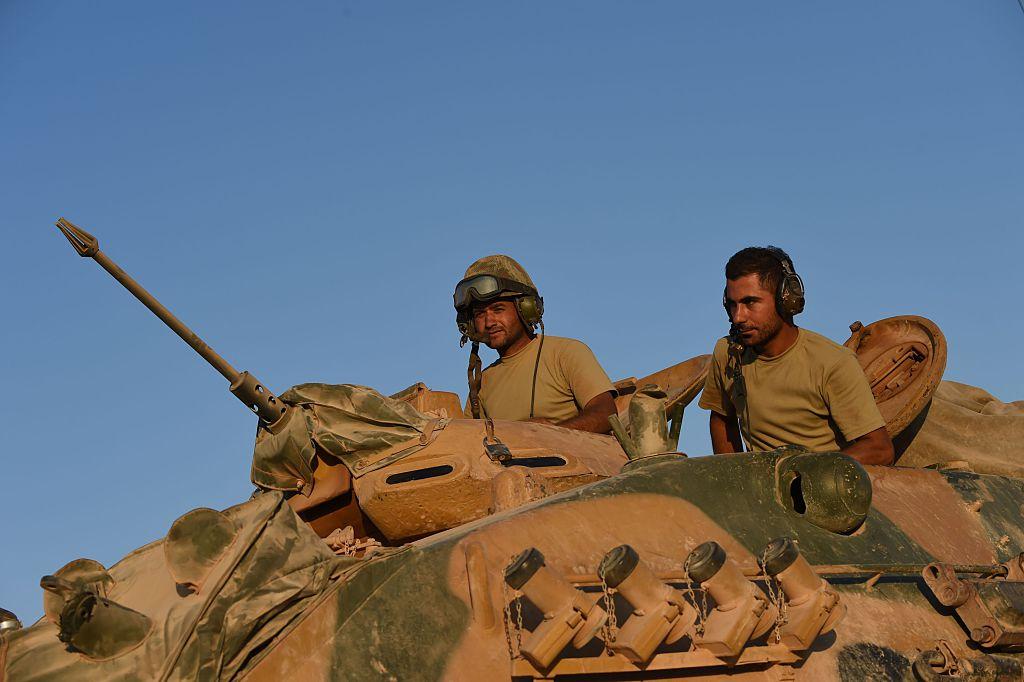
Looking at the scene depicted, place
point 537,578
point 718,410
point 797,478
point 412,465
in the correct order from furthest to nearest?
point 718,410, point 412,465, point 797,478, point 537,578

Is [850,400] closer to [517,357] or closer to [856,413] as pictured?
[856,413]

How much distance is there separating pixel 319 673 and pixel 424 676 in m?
0.36

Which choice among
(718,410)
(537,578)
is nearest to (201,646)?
(537,578)

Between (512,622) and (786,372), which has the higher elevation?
(786,372)

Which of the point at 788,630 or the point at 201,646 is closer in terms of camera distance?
the point at 201,646

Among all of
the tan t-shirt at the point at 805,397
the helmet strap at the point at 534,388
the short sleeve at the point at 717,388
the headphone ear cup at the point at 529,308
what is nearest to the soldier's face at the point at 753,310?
the tan t-shirt at the point at 805,397

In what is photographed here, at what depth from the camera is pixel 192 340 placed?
7.11 m

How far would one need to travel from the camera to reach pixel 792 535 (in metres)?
5.61

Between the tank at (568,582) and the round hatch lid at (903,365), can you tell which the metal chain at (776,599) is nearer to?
the tank at (568,582)

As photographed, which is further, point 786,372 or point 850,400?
point 786,372

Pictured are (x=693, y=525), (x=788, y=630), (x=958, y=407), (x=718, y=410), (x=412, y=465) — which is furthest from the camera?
(x=958, y=407)

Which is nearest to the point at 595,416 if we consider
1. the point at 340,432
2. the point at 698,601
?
the point at 340,432

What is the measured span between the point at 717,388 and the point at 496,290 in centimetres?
193

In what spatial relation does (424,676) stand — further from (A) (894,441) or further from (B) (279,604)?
(A) (894,441)
